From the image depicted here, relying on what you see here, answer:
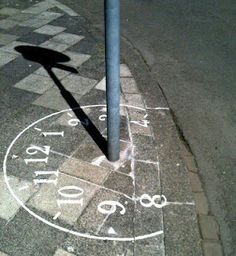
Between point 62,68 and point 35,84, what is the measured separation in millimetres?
953

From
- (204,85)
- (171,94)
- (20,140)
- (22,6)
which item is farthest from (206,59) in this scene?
(22,6)

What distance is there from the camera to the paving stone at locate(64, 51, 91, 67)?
8.02 meters

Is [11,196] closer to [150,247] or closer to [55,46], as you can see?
[150,247]

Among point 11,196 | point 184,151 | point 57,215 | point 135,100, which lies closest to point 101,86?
point 135,100

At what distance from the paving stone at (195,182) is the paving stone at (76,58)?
3.96 meters

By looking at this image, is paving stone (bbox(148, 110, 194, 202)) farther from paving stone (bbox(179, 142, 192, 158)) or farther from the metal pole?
the metal pole

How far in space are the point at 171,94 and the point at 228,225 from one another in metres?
3.31

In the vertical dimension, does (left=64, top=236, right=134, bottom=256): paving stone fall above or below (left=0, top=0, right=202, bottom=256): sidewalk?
below

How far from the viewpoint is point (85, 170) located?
4898mm

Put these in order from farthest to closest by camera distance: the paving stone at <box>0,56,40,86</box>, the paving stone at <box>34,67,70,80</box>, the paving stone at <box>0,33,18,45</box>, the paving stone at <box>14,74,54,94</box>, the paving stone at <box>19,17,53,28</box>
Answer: the paving stone at <box>19,17,53,28</box> → the paving stone at <box>0,33,18,45</box> → the paving stone at <box>34,67,70,80</box> → the paving stone at <box>0,56,40,86</box> → the paving stone at <box>14,74,54,94</box>

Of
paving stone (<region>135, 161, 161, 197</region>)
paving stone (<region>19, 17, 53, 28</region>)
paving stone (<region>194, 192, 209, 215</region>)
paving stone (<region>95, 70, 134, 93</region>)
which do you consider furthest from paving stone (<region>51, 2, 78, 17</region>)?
paving stone (<region>194, 192, 209, 215</region>)

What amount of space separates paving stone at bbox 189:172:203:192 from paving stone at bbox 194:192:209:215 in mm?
81

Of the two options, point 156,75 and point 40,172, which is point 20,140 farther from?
point 156,75

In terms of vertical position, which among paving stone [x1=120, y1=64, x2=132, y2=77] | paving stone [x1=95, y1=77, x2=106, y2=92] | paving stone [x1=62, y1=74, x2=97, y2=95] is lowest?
paving stone [x1=120, y1=64, x2=132, y2=77]
